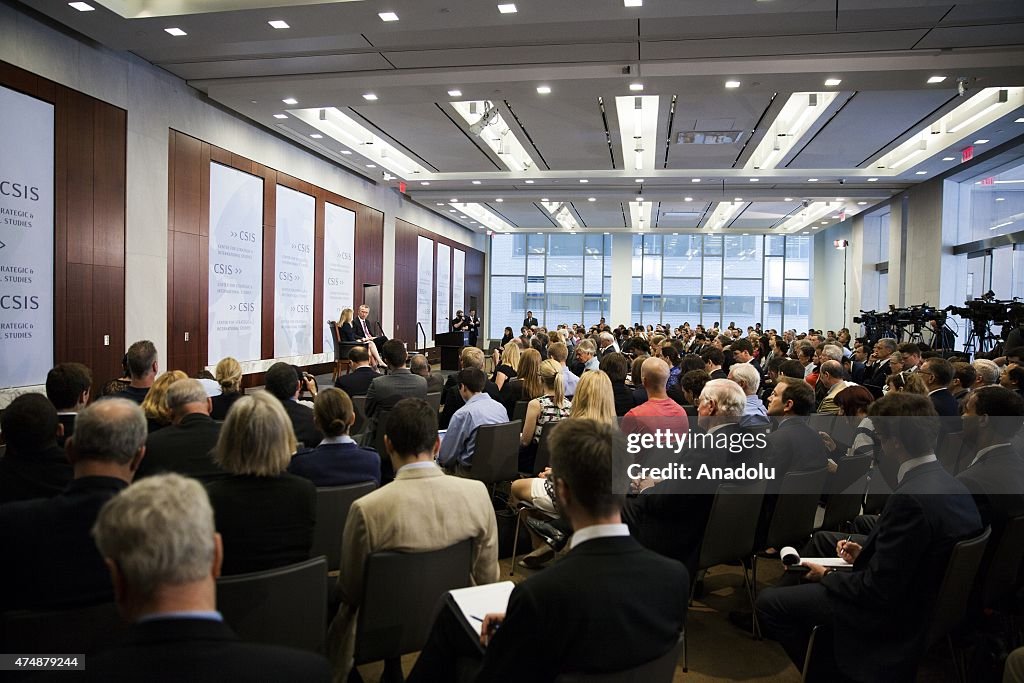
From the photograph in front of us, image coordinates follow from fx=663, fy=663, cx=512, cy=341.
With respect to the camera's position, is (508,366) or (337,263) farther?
(337,263)

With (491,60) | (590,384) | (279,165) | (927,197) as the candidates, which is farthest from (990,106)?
(279,165)

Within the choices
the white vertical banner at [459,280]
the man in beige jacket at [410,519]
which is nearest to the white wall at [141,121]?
the man in beige jacket at [410,519]

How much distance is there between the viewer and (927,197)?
13.8 metres

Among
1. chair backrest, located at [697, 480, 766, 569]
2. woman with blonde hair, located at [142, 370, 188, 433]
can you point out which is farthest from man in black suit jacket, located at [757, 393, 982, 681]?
woman with blonde hair, located at [142, 370, 188, 433]

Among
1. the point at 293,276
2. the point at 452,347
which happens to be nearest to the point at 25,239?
the point at 293,276

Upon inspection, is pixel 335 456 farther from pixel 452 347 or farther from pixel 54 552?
pixel 452 347

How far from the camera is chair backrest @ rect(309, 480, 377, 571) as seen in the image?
275 centimetres

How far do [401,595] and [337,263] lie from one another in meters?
12.0

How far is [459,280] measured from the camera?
22.8 meters

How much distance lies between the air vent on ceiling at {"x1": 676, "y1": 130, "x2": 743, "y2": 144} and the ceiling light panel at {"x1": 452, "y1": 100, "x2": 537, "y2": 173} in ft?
9.41

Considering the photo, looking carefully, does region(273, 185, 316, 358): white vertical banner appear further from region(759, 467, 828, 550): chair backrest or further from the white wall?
region(759, 467, 828, 550): chair backrest

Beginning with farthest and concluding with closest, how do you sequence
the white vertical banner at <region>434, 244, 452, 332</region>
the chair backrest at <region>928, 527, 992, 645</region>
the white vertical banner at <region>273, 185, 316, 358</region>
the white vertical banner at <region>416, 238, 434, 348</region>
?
the white vertical banner at <region>434, 244, 452, 332</region> → the white vertical banner at <region>416, 238, 434, 348</region> → the white vertical banner at <region>273, 185, 316, 358</region> → the chair backrest at <region>928, 527, 992, 645</region>

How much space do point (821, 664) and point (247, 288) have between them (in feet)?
32.4

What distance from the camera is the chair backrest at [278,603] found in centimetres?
183
